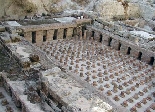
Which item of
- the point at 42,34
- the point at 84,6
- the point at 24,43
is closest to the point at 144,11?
the point at 84,6

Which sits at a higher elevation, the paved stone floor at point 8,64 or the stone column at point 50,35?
the stone column at point 50,35

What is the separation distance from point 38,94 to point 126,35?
55.5 feet

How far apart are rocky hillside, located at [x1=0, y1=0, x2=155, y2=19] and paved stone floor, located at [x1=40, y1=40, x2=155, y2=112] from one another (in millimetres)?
13089

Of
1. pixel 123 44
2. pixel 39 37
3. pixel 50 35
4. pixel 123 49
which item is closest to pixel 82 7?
pixel 50 35

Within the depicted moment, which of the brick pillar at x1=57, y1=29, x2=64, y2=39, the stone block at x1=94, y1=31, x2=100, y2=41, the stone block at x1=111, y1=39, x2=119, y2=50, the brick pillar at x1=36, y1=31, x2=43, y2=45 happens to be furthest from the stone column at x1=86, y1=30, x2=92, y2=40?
the brick pillar at x1=36, y1=31, x2=43, y2=45

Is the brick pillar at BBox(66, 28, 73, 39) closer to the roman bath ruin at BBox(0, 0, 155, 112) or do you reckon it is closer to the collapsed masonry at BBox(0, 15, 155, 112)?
the collapsed masonry at BBox(0, 15, 155, 112)

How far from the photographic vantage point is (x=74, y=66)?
2494cm

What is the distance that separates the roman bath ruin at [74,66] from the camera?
1555 centimetres

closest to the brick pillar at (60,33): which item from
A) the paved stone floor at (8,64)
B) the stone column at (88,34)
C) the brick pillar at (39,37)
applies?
the brick pillar at (39,37)

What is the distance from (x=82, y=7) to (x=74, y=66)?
919 inches

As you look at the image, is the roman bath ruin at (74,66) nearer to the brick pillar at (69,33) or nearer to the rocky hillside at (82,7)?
the brick pillar at (69,33)

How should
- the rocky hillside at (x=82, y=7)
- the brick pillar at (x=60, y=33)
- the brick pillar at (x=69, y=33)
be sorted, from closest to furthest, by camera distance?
1. the brick pillar at (x=60, y=33)
2. the brick pillar at (x=69, y=33)
3. the rocky hillside at (x=82, y=7)

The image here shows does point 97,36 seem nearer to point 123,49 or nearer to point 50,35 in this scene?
point 123,49

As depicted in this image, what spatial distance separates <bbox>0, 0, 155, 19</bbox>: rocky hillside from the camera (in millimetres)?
39153
